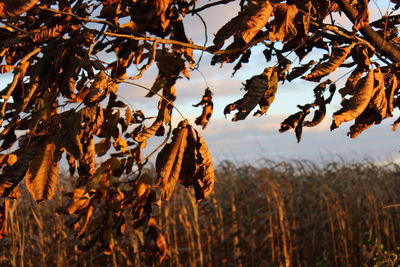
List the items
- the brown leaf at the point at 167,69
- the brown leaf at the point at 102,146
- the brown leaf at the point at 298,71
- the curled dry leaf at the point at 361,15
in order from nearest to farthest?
the curled dry leaf at the point at 361,15, the brown leaf at the point at 298,71, the brown leaf at the point at 167,69, the brown leaf at the point at 102,146

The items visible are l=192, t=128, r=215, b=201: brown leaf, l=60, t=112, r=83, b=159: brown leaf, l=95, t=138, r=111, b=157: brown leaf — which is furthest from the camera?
l=95, t=138, r=111, b=157: brown leaf

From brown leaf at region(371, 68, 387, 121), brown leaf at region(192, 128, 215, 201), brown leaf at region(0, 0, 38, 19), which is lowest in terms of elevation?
brown leaf at region(192, 128, 215, 201)

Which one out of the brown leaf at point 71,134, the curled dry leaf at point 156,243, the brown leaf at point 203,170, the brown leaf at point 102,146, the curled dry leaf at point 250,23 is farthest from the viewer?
the curled dry leaf at point 156,243

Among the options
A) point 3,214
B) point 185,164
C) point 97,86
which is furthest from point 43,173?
point 3,214

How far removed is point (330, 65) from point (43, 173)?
29.6 inches

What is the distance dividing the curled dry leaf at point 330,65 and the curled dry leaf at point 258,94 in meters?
0.09

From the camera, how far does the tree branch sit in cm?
164

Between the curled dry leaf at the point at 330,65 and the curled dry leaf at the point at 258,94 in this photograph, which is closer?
the curled dry leaf at the point at 258,94

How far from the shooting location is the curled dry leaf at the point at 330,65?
4.35 ft

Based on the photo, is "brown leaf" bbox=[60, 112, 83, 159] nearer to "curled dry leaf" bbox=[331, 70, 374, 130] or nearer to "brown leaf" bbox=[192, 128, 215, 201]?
"brown leaf" bbox=[192, 128, 215, 201]

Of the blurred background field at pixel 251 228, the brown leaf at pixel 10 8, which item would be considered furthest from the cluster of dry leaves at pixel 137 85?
the blurred background field at pixel 251 228

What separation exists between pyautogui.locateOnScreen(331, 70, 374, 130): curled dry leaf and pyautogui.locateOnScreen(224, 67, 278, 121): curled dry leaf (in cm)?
17

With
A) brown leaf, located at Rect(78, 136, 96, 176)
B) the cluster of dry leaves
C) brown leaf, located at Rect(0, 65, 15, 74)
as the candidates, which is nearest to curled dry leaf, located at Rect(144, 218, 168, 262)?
the cluster of dry leaves

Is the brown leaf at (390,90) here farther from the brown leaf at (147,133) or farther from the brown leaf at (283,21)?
the brown leaf at (147,133)
